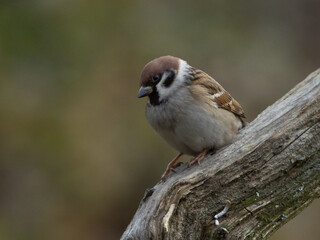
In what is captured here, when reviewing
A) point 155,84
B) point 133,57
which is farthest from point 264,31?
point 155,84

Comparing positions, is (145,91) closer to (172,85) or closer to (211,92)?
(172,85)

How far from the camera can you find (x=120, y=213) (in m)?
5.67

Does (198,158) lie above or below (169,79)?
below

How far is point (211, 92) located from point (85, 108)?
2444 mm

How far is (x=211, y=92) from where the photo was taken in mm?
3555

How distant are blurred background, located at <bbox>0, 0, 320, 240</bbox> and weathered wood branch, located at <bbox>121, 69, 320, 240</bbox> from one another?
263 cm

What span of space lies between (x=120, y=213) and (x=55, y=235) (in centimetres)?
71

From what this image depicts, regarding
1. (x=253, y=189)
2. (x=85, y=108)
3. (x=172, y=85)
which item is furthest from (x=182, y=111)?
(x=85, y=108)

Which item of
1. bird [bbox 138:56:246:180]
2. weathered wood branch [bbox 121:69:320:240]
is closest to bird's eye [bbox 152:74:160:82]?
bird [bbox 138:56:246:180]

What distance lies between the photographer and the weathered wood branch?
286 cm

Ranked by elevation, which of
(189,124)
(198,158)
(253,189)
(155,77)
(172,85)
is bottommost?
(253,189)

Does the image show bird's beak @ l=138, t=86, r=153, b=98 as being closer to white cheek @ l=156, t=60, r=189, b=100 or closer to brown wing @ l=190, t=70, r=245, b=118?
white cheek @ l=156, t=60, r=189, b=100

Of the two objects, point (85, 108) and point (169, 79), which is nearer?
point (169, 79)

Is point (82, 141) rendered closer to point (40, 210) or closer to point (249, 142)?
point (40, 210)
